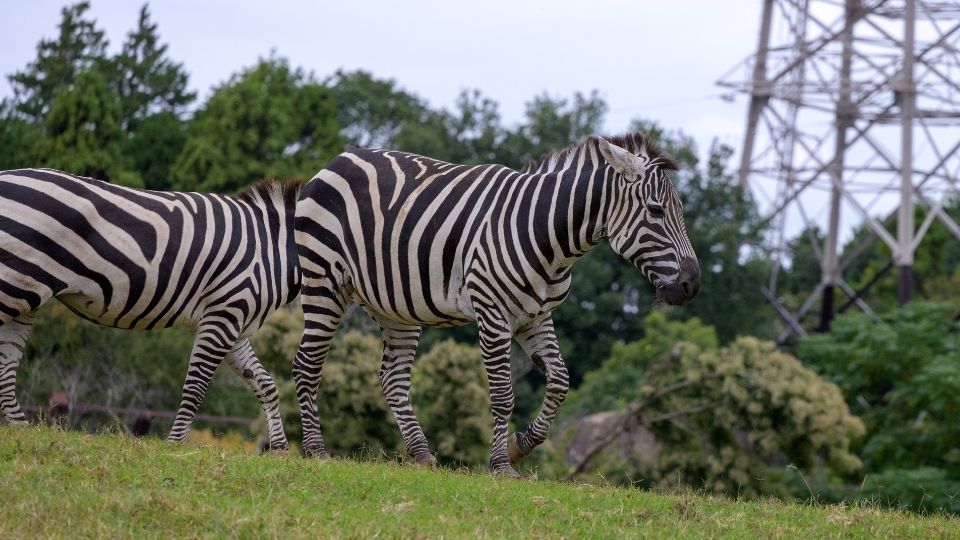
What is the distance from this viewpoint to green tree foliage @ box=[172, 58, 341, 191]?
41250 millimetres

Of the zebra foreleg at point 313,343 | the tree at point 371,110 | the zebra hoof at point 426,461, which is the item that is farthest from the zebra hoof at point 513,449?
the tree at point 371,110

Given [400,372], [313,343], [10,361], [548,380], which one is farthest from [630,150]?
[10,361]

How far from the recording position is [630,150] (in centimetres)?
1070

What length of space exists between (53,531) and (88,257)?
12.1 ft

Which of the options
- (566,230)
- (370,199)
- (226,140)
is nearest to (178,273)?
(370,199)

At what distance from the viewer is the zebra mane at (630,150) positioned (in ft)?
34.4

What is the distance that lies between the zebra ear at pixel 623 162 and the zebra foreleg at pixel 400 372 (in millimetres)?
2391

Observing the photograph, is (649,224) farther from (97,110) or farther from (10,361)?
(97,110)

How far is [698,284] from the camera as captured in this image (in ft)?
32.9

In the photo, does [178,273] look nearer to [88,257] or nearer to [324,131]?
[88,257]

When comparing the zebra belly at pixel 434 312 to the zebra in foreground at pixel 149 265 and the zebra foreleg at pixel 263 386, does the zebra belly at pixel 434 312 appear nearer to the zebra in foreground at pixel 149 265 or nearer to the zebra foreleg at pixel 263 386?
the zebra in foreground at pixel 149 265

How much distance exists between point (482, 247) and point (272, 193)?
2.58m

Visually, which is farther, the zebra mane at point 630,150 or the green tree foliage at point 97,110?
the green tree foliage at point 97,110

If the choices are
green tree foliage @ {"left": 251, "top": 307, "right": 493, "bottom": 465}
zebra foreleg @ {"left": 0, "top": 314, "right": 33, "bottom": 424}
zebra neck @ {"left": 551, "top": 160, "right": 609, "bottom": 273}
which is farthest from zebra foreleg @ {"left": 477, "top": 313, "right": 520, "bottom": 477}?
green tree foliage @ {"left": 251, "top": 307, "right": 493, "bottom": 465}
